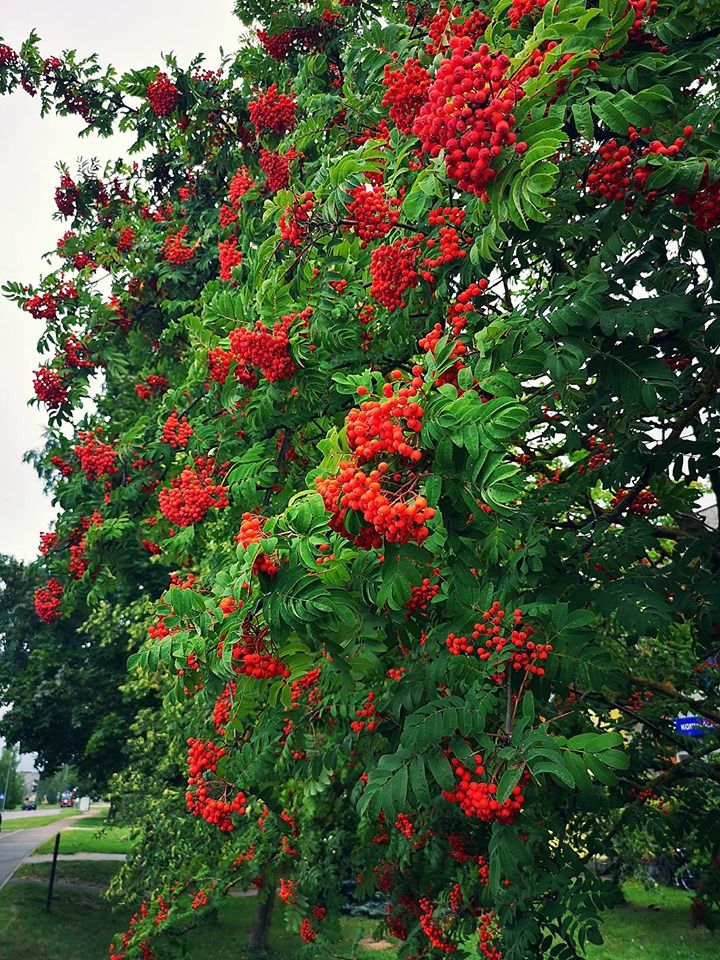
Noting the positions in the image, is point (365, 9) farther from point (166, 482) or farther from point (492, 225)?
point (492, 225)

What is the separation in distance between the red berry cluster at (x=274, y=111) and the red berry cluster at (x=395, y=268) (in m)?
3.36

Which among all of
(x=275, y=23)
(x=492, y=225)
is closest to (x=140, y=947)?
(x=492, y=225)

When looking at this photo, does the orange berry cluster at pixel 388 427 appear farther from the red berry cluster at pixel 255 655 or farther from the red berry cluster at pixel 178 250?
the red berry cluster at pixel 178 250

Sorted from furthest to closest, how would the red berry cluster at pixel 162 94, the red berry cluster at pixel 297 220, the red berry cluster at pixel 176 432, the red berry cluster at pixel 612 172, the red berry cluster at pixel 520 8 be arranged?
the red berry cluster at pixel 162 94
the red berry cluster at pixel 176 432
the red berry cluster at pixel 297 220
the red berry cluster at pixel 520 8
the red berry cluster at pixel 612 172

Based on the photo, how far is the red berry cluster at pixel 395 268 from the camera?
3453 millimetres

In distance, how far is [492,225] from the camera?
2.73 metres

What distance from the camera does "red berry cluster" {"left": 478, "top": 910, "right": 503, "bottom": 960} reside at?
5.21 meters

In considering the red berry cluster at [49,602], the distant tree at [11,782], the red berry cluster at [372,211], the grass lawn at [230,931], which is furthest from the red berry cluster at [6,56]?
the distant tree at [11,782]

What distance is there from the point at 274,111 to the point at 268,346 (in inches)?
136

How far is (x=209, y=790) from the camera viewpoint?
4797mm

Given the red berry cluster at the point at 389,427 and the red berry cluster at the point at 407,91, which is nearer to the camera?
the red berry cluster at the point at 389,427

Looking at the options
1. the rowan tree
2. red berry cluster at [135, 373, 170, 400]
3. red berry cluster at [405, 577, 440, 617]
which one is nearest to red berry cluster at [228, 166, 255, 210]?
the rowan tree

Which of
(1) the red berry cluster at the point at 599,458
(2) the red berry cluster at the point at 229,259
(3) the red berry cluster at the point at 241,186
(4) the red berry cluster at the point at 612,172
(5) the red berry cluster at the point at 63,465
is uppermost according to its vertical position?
(3) the red berry cluster at the point at 241,186

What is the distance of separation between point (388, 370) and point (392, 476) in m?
2.29
